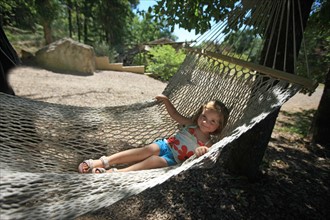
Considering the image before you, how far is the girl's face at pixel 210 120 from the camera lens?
5.66 ft

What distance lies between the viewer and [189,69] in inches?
89.7

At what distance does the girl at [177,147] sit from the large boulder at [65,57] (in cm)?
603

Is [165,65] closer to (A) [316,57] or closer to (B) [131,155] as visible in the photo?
(A) [316,57]

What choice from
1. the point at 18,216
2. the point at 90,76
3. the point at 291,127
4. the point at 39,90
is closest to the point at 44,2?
the point at 90,76

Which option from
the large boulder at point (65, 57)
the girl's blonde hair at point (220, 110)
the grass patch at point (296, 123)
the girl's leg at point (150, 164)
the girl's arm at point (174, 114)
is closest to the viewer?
the girl's leg at point (150, 164)

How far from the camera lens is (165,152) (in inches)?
71.2

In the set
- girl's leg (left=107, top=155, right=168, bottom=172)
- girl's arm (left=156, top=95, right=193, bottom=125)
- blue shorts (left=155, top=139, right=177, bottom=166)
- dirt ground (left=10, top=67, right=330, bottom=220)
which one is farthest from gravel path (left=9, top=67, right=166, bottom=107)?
girl's leg (left=107, top=155, right=168, bottom=172)

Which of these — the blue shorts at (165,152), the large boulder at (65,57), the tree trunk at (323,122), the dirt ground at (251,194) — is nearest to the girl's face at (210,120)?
the blue shorts at (165,152)

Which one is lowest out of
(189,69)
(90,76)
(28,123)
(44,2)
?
(90,76)

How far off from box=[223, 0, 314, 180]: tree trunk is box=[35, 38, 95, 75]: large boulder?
5985mm

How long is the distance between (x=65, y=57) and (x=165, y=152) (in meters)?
6.26

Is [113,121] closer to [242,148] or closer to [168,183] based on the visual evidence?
[168,183]

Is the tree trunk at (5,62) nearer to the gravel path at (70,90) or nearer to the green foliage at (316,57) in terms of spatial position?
the gravel path at (70,90)

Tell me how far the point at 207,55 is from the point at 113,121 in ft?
2.93
